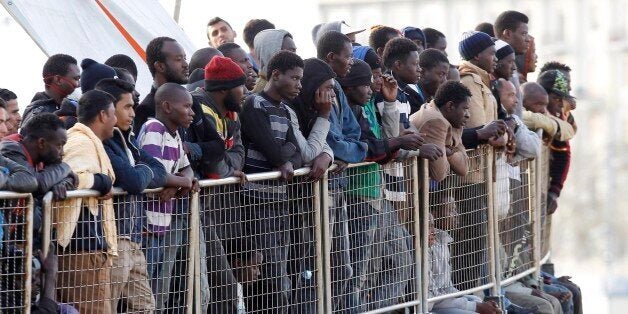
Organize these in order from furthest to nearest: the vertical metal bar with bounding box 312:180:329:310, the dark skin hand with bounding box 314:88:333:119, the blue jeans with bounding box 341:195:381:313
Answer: the blue jeans with bounding box 341:195:381:313, the dark skin hand with bounding box 314:88:333:119, the vertical metal bar with bounding box 312:180:329:310

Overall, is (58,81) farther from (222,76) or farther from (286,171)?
(286,171)

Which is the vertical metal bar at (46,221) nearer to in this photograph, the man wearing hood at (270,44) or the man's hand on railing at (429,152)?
the man's hand on railing at (429,152)

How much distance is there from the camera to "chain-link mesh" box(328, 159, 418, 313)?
11.6 metres

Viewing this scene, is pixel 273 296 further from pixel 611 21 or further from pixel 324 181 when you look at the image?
pixel 611 21

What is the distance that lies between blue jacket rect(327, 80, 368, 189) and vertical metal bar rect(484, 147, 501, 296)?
5.98ft

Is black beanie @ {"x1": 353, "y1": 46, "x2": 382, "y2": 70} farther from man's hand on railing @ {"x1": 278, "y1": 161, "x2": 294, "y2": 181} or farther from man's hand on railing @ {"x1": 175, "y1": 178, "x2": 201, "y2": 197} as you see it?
man's hand on railing @ {"x1": 175, "y1": 178, "x2": 201, "y2": 197}

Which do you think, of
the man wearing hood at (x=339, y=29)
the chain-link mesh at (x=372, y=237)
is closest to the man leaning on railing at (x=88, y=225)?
the chain-link mesh at (x=372, y=237)

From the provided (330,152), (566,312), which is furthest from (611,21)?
(330,152)

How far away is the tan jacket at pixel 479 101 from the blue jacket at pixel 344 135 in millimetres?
1931

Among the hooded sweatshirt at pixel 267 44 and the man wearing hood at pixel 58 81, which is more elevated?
the hooded sweatshirt at pixel 267 44

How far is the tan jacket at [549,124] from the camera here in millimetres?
15391

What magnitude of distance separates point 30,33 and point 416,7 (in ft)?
160

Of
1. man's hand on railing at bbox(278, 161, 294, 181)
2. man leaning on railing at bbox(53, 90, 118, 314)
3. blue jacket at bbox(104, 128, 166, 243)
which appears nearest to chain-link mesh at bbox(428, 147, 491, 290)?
man's hand on railing at bbox(278, 161, 294, 181)

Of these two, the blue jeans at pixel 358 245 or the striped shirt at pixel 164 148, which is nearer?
the striped shirt at pixel 164 148
